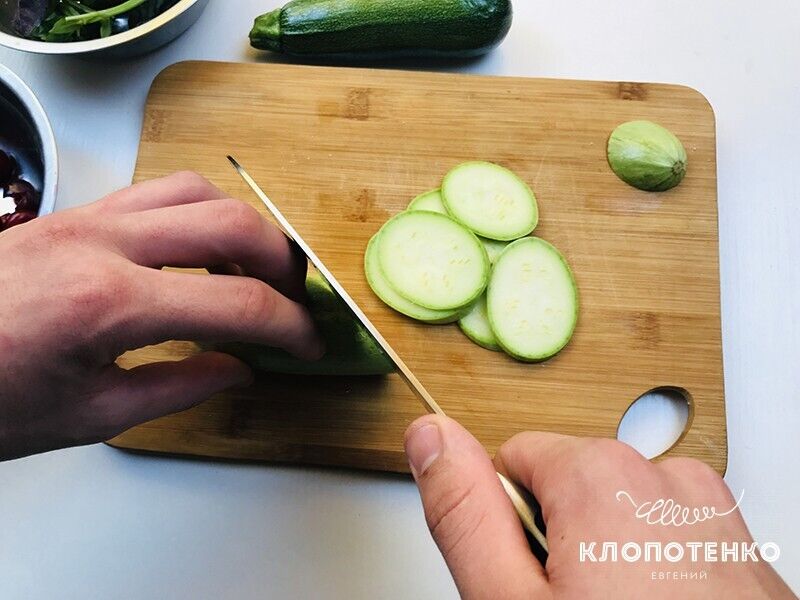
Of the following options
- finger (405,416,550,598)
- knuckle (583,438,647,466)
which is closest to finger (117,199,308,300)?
finger (405,416,550,598)

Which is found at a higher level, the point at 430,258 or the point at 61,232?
the point at 61,232

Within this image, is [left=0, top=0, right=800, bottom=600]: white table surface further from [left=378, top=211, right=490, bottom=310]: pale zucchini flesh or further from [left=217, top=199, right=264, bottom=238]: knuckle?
[left=217, top=199, right=264, bottom=238]: knuckle

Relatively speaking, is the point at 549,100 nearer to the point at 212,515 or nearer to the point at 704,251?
the point at 704,251

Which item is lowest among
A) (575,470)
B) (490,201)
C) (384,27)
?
(575,470)

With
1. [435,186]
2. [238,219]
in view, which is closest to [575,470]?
[238,219]

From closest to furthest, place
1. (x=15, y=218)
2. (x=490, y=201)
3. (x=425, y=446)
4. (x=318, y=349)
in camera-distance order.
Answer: (x=425, y=446)
(x=318, y=349)
(x=15, y=218)
(x=490, y=201)

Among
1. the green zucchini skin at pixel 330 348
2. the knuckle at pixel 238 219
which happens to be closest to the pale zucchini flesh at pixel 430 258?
the green zucchini skin at pixel 330 348

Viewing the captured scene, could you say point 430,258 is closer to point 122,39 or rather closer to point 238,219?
point 238,219
